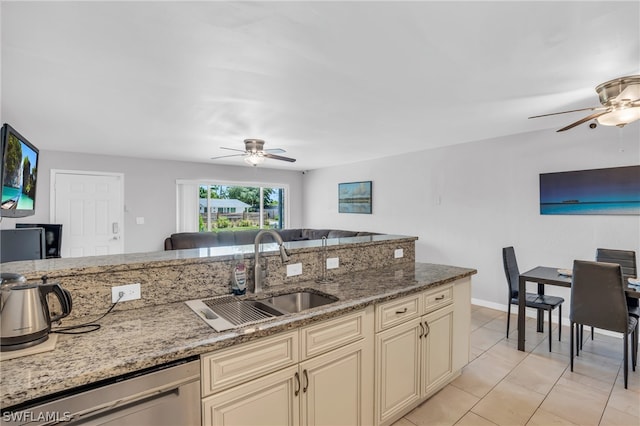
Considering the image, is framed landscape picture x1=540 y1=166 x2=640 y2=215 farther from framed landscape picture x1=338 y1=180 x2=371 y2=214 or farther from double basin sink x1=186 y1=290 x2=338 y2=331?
double basin sink x1=186 y1=290 x2=338 y2=331

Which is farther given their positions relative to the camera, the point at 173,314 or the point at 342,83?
→ the point at 342,83

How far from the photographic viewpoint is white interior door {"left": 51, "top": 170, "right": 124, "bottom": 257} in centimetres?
498

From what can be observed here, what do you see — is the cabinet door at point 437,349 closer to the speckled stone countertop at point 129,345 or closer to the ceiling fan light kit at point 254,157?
the speckled stone countertop at point 129,345

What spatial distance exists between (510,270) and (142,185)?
5955 millimetres

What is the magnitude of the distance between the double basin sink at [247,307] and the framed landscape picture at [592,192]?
134 inches

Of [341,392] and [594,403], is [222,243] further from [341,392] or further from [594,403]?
[594,403]

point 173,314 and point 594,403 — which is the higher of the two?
point 173,314

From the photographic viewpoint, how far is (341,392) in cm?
164

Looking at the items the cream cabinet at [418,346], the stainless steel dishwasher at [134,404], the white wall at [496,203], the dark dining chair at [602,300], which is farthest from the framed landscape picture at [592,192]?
the stainless steel dishwasher at [134,404]

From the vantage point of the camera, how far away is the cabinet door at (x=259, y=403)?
1.22 m

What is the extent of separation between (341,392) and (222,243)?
4.81 m

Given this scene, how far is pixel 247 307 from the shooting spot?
1715mm

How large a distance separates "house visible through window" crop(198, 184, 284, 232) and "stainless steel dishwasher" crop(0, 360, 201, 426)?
18.5ft

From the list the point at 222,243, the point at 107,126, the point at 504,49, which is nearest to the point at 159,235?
the point at 222,243
